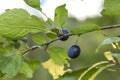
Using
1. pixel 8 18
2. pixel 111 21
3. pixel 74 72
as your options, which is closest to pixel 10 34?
pixel 8 18

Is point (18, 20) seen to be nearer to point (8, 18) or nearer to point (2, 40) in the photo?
point (8, 18)

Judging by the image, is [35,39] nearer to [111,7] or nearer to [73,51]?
[73,51]

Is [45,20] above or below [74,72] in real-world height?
above

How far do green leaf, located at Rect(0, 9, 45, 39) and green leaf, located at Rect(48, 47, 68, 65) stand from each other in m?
0.09

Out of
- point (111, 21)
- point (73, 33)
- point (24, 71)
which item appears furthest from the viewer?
point (111, 21)

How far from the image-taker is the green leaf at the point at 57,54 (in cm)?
98

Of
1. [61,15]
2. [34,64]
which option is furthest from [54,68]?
[61,15]

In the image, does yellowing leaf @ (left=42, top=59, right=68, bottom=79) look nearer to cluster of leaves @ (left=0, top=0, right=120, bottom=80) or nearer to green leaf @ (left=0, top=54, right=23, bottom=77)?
cluster of leaves @ (left=0, top=0, right=120, bottom=80)

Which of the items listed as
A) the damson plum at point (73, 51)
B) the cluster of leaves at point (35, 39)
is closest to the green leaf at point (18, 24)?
the cluster of leaves at point (35, 39)

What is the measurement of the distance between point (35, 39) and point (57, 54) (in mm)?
74

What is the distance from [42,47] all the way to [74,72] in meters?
0.10

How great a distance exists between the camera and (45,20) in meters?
0.92

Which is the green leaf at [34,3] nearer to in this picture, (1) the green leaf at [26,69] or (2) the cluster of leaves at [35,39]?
(2) the cluster of leaves at [35,39]

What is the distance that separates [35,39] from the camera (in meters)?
1.01
